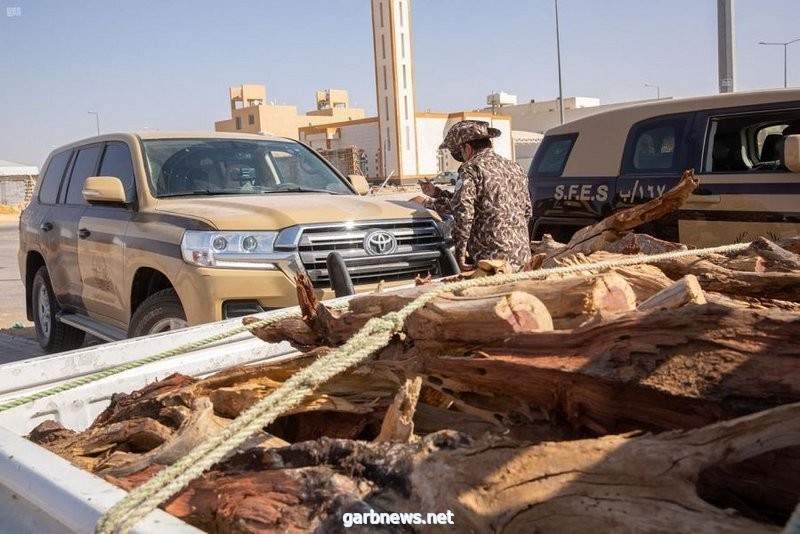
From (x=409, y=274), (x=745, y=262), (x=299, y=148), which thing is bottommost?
(x=409, y=274)

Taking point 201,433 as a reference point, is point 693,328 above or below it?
above

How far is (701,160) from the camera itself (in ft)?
20.8

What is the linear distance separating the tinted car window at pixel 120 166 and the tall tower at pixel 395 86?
42.8m

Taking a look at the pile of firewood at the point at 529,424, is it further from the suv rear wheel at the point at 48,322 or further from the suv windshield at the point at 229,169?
the suv rear wheel at the point at 48,322

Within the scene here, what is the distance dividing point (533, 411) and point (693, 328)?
15.8 inches

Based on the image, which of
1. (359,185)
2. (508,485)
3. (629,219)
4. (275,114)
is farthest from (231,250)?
(275,114)

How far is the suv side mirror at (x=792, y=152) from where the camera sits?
5.47 m

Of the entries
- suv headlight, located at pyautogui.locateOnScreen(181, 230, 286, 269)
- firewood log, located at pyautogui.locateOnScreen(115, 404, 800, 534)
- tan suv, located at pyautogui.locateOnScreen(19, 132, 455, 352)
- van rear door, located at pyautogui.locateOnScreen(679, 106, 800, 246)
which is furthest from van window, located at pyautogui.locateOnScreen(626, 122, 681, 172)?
firewood log, located at pyautogui.locateOnScreen(115, 404, 800, 534)

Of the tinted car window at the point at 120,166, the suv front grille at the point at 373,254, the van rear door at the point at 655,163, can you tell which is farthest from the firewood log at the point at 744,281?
the tinted car window at the point at 120,166

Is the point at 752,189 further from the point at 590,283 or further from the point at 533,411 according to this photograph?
the point at 533,411

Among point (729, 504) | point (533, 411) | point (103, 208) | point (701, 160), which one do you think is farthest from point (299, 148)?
point (729, 504)

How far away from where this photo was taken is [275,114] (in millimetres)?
69875

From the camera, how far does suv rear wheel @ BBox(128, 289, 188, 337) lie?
4.83m

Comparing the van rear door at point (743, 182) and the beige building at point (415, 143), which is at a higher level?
the beige building at point (415, 143)
